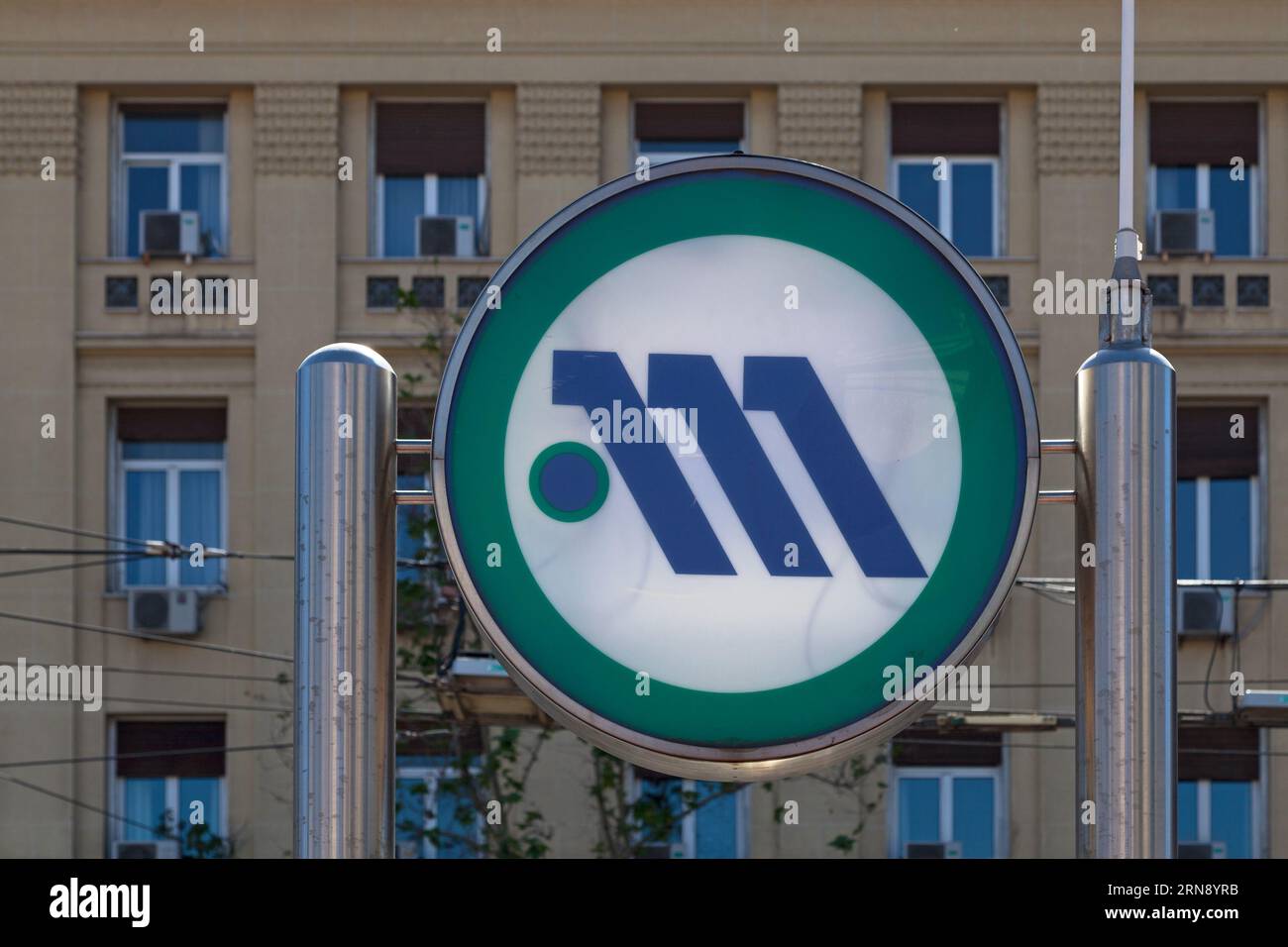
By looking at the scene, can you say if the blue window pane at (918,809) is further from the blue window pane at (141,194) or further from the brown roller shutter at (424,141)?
the blue window pane at (141,194)

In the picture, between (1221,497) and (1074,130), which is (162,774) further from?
(1074,130)

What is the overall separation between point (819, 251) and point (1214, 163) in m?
18.5

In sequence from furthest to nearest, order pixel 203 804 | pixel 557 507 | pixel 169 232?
1. pixel 169 232
2. pixel 203 804
3. pixel 557 507

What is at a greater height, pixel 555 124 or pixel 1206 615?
pixel 555 124

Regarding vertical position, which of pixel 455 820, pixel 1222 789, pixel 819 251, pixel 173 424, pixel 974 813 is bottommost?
pixel 974 813

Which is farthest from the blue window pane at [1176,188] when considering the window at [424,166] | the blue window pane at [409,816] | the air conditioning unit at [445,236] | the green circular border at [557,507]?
the green circular border at [557,507]

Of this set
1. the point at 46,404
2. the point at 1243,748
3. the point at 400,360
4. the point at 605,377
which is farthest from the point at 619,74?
the point at 605,377

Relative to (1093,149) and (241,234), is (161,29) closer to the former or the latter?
(241,234)

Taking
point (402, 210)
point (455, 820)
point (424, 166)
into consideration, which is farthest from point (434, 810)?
point (424, 166)

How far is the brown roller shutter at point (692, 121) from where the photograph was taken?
19766 millimetres

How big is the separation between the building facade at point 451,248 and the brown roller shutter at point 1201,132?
0.04m

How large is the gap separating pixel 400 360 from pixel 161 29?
3.99 metres

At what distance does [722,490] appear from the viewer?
7.93 feet

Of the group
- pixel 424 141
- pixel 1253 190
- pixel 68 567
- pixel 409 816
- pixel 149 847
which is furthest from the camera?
pixel 1253 190
